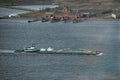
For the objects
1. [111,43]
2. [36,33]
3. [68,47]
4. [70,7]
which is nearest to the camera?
[68,47]

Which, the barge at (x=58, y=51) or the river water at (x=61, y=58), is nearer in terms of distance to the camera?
the river water at (x=61, y=58)

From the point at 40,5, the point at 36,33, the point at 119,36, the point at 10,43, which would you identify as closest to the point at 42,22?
the point at 40,5

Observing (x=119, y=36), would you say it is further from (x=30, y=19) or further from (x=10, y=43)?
(x=30, y=19)

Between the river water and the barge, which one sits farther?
the barge

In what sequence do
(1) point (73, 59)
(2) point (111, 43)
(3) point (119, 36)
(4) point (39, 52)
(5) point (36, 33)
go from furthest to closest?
(5) point (36, 33)
(3) point (119, 36)
(2) point (111, 43)
(4) point (39, 52)
(1) point (73, 59)

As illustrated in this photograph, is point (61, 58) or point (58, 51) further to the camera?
point (58, 51)

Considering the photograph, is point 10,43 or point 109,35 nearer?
point 10,43

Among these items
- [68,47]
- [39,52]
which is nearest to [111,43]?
[68,47]
